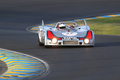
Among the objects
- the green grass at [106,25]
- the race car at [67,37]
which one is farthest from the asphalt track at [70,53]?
the green grass at [106,25]

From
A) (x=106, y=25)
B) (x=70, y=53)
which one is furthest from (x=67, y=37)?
(x=106, y=25)

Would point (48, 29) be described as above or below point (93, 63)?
above

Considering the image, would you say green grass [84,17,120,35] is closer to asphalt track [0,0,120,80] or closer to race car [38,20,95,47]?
asphalt track [0,0,120,80]

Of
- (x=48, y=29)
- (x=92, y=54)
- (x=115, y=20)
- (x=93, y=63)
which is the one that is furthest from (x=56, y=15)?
(x=93, y=63)

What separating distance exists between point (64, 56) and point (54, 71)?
2.76 m

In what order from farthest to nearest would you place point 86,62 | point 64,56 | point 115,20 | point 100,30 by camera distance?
point 115,20 → point 100,30 → point 64,56 → point 86,62

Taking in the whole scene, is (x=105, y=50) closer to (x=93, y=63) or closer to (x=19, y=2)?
(x=93, y=63)

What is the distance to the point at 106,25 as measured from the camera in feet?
81.9

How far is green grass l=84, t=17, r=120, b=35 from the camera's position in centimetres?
2215

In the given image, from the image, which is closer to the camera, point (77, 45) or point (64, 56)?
point (64, 56)

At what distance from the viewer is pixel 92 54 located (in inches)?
495

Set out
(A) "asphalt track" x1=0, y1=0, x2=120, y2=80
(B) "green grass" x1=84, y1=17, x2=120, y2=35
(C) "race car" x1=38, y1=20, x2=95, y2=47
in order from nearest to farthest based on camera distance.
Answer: (A) "asphalt track" x1=0, y1=0, x2=120, y2=80 → (C) "race car" x1=38, y1=20, x2=95, y2=47 → (B) "green grass" x1=84, y1=17, x2=120, y2=35

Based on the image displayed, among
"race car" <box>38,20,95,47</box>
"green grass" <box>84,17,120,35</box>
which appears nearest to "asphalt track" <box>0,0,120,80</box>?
"race car" <box>38,20,95,47</box>

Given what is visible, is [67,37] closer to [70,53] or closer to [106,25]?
[70,53]
